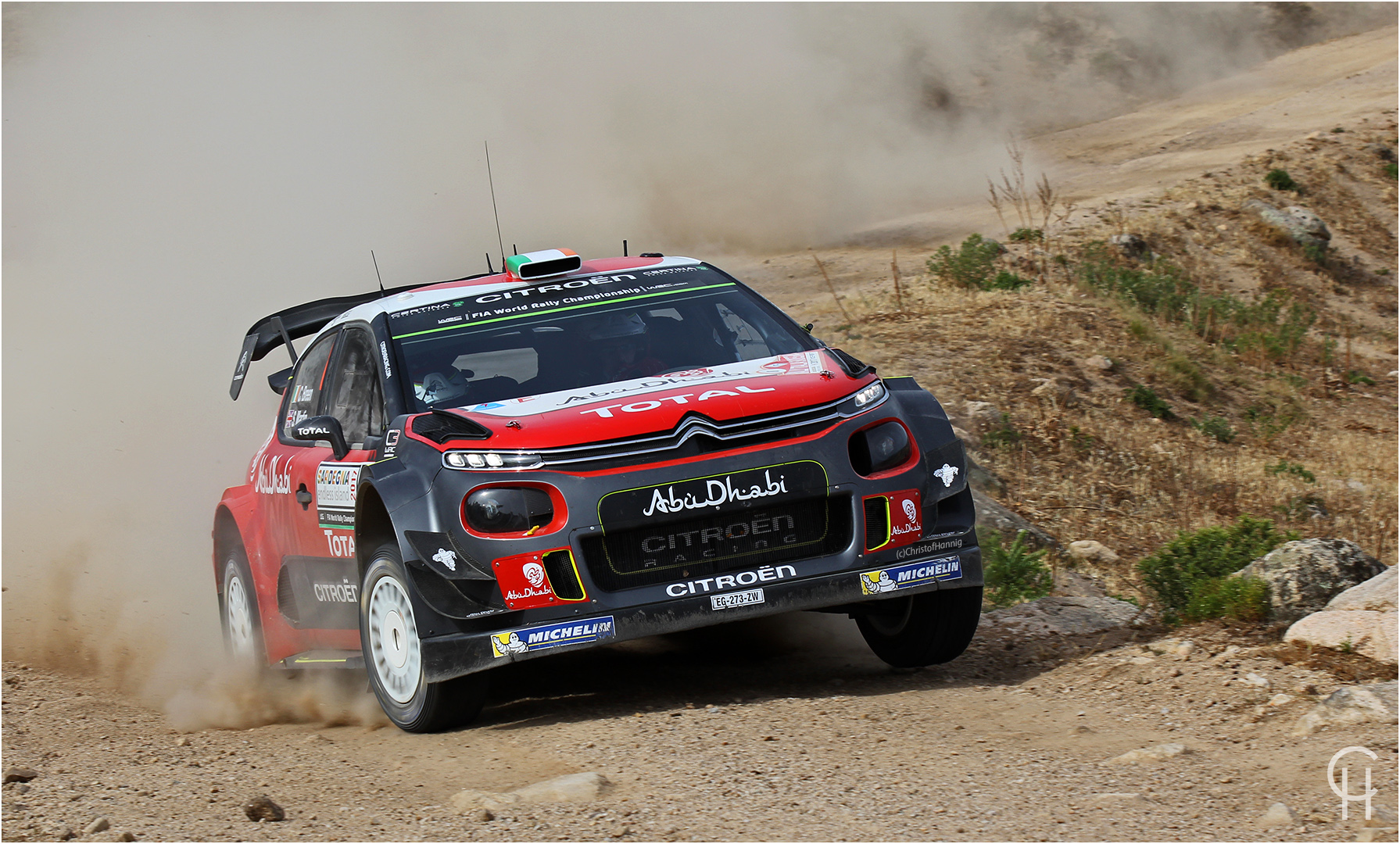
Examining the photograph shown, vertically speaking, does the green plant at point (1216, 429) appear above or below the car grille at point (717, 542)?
below

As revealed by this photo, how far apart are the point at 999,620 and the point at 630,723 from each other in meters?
2.45

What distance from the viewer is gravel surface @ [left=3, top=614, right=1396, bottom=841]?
417 centimetres

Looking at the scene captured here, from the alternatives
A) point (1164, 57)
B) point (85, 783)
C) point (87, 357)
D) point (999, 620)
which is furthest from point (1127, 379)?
point (1164, 57)

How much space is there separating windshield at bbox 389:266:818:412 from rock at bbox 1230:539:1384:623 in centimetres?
233

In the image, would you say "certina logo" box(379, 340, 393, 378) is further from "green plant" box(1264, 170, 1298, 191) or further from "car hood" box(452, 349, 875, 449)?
"green plant" box(1264, 170, 1298, 191)

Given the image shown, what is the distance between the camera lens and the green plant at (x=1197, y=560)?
7.09 meters

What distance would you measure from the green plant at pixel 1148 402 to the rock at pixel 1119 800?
9.51 metres

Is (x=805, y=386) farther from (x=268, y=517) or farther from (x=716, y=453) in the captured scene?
(x=268, y=517)

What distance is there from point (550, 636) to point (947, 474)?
1.65 metres

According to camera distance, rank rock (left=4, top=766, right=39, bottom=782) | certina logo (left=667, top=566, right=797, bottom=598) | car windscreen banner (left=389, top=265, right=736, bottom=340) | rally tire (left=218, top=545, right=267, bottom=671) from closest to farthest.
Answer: rock (left=4, top=766, right=39, bottom=782) → certina logo (left=667, top=566, right=797, bottom=598) → car windscreen banner (left=389, top=265, right=736, bottom=340) → rally tire (left=218, top=545, right=267, bottom=671)

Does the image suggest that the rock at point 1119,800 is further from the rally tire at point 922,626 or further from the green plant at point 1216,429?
the green plant at point 1216,429

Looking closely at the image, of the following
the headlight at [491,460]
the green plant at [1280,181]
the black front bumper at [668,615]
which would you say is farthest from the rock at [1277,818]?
the green plant at [1280,181]

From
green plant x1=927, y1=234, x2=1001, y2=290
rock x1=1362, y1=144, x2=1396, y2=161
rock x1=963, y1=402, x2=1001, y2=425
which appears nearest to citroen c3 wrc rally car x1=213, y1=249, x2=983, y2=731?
rock x1=963, y1=402, x2=1001, y2=425

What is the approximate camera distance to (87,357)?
47.3ft
